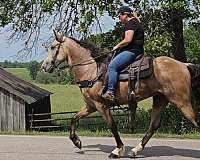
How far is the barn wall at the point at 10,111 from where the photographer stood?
2792cm

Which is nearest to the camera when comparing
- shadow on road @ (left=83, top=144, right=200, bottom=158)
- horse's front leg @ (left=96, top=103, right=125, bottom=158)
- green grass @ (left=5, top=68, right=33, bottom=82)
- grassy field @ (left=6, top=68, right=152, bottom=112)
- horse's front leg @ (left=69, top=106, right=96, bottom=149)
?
horse's front leg @ (left=96, top=103, right=125, bottom=158)

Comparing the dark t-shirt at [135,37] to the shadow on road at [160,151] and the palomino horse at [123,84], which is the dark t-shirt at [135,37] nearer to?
the palomino horse at [123,84]

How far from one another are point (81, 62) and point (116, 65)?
3.18ft

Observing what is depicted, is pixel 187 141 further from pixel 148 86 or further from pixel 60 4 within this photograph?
pixel 60 4

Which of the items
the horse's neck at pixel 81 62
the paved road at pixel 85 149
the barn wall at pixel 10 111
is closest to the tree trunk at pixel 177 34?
the barn wall at pixel 10 111

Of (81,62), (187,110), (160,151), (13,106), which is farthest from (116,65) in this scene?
(13,106)

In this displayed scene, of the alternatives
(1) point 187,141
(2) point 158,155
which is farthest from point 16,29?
(2) point 158,155

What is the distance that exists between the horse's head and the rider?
1.27 m

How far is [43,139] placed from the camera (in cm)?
1289

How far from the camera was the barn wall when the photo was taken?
91.6ft

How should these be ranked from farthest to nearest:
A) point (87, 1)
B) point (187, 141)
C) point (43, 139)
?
point (87, 1)
point (43, 139)
point (187, 141)

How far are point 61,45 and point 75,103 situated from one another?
37675mm

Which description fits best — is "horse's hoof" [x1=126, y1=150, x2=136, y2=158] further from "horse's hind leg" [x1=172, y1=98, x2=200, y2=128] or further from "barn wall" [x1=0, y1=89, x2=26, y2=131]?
"barn wall" [x1=0, y1=89, x2=26, y2=131]

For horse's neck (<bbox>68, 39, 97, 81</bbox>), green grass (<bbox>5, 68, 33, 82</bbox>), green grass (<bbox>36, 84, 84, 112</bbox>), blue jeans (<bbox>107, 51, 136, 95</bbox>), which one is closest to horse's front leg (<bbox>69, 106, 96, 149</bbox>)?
horse's neck (<bbox>68, 39, 97, 81</bbox>)
